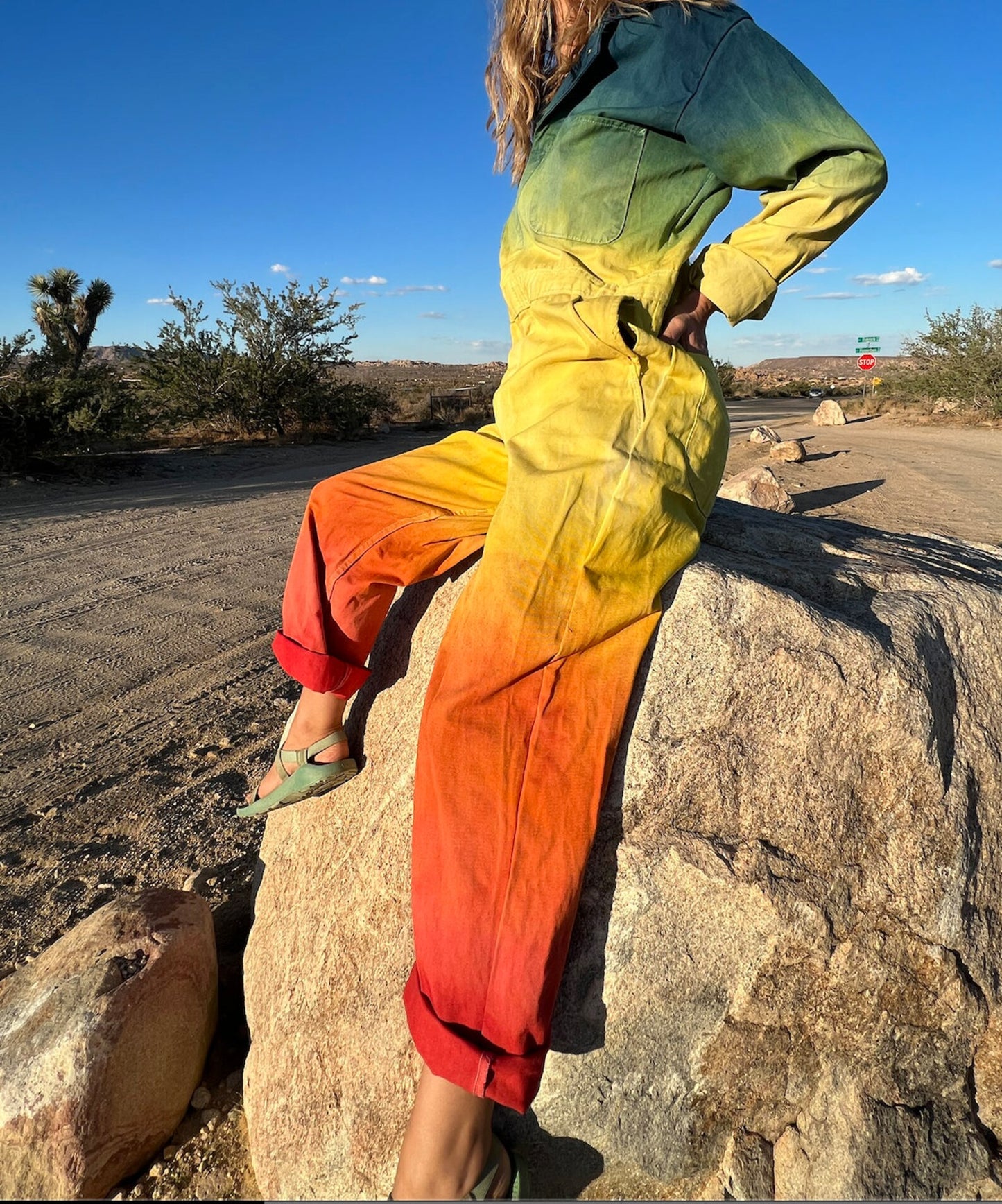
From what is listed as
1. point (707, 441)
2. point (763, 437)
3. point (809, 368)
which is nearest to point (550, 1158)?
point (707, 441)

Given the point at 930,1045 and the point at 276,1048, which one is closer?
the point at 930,1045

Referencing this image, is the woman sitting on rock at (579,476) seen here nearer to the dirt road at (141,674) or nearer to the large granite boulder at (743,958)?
the large granite boulder at (743,958)

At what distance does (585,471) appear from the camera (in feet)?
4.46

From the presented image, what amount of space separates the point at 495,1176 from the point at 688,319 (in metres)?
1.47

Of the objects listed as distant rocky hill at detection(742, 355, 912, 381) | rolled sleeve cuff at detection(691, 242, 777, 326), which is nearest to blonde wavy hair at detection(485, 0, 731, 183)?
rolled sleeve cuff at detection(691, 242, 777, 326)

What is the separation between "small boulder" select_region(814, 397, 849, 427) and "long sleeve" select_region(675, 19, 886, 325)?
16759mm

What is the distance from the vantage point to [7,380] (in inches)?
401

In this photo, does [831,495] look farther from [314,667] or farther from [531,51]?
[314,667]

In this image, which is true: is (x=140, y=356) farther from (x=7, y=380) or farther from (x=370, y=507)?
(x=370, y=507)

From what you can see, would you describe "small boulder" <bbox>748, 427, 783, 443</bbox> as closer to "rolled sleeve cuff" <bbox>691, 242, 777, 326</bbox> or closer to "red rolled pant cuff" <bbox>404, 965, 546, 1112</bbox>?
"rolled sleeve cuff" <bbox>691, 242, 777, 326</bbox>

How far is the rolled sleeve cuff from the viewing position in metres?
1.43

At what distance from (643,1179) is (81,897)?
1776 millimetres

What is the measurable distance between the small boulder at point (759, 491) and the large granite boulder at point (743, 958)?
572 cm

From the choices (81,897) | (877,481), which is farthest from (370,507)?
(877,481)
